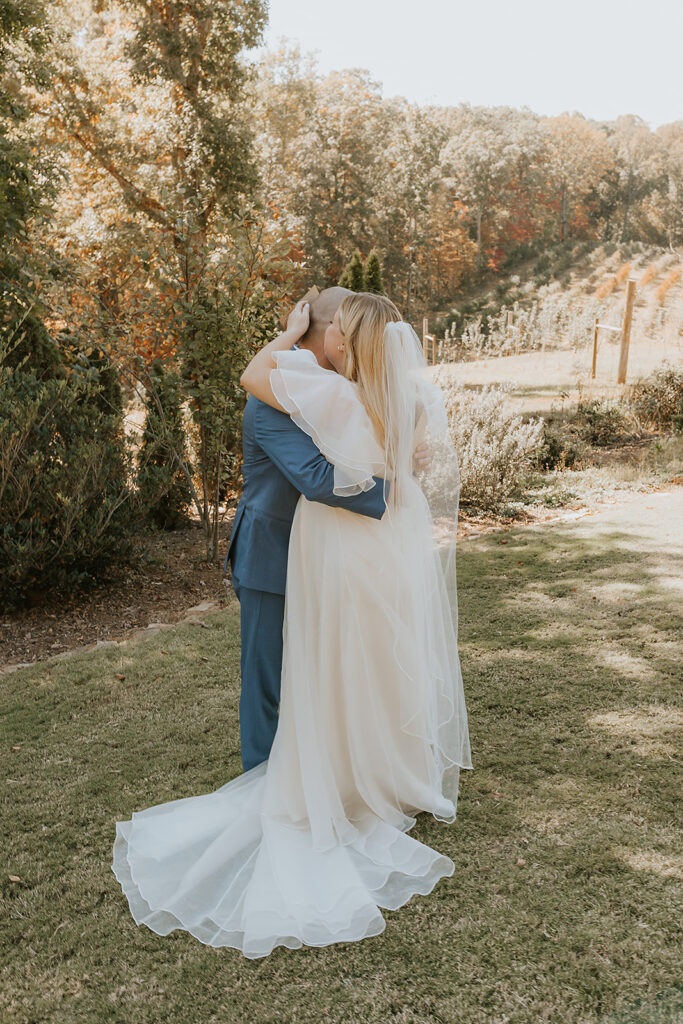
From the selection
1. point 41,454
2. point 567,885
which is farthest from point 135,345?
point 567,885

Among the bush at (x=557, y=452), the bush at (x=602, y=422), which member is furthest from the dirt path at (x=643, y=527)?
the bush at (x=602, y=422)

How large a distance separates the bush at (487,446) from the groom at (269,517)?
17.0 feet

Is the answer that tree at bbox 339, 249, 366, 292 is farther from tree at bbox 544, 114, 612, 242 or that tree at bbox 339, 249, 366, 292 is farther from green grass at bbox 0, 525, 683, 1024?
tree at bbox 544, 114, 612, 242

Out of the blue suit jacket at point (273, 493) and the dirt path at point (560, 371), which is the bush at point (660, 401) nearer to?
the dirt path at point (560, 371)

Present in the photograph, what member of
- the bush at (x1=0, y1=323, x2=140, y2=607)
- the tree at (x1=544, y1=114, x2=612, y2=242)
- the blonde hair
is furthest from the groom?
the tree at (x1=544, y1=114, x2=612, y2=242)

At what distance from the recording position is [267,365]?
8.90ft

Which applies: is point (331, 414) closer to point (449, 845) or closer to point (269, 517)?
point (269, 517)

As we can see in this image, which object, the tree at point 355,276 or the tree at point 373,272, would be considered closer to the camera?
the tree at point 355,276

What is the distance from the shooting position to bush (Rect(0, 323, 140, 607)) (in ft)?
17.6

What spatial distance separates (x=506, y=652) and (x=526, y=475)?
198 inches

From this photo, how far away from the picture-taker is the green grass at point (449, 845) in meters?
2.16

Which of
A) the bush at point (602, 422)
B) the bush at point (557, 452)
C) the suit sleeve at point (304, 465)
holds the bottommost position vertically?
the bush at point (557, 452)

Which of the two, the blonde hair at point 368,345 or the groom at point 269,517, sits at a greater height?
the blonde hair at point 368,345

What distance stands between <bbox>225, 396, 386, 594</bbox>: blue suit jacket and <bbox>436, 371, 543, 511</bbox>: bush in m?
5.23
